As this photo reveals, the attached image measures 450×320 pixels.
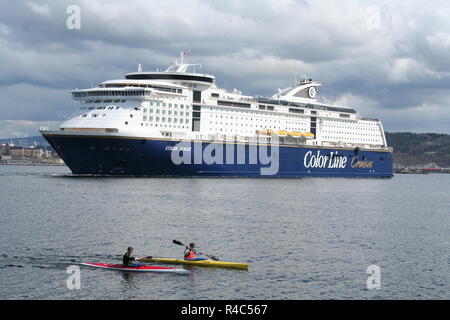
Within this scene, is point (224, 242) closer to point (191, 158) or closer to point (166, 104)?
point (191, 158)

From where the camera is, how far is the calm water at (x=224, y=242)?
19.6m

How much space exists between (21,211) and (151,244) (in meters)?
13.8

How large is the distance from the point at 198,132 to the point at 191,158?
4568mm

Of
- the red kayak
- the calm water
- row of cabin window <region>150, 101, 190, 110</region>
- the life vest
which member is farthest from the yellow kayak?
row of cabin window <region>150, 101, 190, 110</region>

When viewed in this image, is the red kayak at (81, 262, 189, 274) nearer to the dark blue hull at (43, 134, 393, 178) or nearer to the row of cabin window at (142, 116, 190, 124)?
the dark blue hull at (43, 134, 393, 178)

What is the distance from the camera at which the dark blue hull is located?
54.5 m

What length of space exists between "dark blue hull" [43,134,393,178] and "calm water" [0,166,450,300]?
5.47 metres

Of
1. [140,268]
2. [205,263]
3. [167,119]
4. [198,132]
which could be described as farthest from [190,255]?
[198,132]

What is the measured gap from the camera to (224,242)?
2747cm
